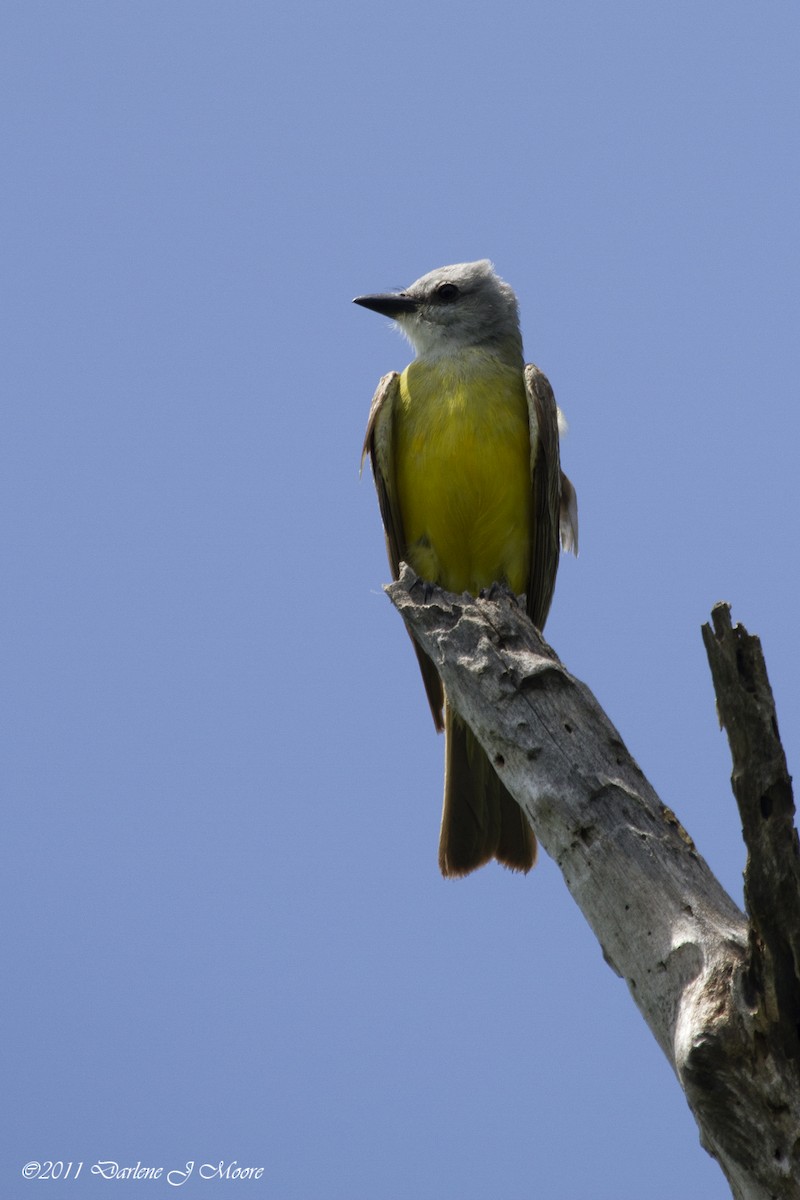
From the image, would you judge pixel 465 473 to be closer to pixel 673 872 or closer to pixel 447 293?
pixel 447 293

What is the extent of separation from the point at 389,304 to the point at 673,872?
5.05 m

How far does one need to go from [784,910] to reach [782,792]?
1.12ft

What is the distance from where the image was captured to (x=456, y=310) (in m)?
8.60

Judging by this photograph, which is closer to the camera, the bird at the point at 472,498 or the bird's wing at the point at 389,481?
the bird at the point at 472,498

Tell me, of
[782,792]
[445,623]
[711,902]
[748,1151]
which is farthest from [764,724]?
[445,623]

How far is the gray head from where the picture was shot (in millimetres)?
8438

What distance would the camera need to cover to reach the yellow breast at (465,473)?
7586mm

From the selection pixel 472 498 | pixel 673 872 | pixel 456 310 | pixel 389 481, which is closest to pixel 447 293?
pixel 456 310

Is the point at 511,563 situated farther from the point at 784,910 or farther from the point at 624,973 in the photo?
the point at 784,910

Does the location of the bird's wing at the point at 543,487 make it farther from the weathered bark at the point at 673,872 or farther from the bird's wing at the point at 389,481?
the weathered bark at the point at 673,872

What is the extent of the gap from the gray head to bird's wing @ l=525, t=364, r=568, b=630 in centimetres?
61

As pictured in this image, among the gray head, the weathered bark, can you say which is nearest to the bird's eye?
the gray head

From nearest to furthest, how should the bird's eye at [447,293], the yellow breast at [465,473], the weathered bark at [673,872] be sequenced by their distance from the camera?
1. the weathered bark at [673,872]
2. the yellow breast at [465,473]
3. the bird's eye at [447,293]

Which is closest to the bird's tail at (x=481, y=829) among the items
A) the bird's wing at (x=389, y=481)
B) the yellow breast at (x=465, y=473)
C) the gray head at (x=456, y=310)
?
the bird's wing at (x=389, y=481)
